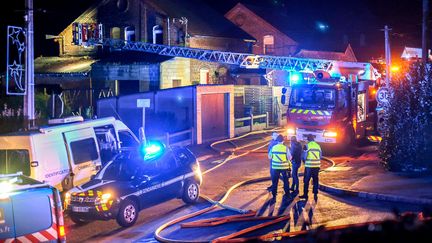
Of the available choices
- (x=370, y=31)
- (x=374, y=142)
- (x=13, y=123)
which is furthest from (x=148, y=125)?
(x=370, y=31)

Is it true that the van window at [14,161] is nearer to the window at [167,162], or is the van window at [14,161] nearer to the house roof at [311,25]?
the window at [167,162]

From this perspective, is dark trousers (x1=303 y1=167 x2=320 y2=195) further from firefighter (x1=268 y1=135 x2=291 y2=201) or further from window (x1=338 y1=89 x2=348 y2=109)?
window (x1=338 y1=89 x2=348 y2=109)

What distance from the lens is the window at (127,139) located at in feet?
53.7

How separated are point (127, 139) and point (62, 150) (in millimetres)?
2928

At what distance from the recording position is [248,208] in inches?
574

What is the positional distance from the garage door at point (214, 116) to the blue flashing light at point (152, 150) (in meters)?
12.9

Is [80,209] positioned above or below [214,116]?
below

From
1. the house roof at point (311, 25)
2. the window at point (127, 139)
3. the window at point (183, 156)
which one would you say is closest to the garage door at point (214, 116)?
the window at point (127, 139)

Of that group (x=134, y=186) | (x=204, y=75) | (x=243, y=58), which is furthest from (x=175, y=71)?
(x=134, y=186)

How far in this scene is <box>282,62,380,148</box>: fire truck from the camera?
77.2 feet

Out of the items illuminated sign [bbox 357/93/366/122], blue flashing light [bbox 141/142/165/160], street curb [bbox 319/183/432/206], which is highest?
illuminated sign [bbox 357/93/366/122]

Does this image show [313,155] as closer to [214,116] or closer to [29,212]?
[29,212]

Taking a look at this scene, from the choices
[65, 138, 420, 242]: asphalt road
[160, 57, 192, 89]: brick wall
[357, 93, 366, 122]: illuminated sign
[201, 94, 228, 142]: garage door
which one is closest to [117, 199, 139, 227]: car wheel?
[65, 138, 420, 242]: asphalt road

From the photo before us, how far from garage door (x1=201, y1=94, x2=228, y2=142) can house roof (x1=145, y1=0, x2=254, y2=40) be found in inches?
470
